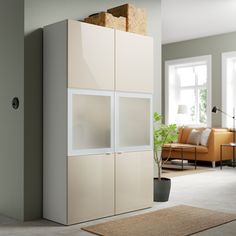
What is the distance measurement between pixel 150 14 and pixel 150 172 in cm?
209

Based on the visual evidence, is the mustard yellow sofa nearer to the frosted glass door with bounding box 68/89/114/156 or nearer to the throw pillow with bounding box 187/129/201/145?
the throw pillow with bounding box 187/129/201/145

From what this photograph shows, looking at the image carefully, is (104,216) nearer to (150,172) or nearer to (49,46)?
(150,172)

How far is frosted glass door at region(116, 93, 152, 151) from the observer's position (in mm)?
4453

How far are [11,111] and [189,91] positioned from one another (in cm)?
741

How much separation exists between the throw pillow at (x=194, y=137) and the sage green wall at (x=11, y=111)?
5698mm

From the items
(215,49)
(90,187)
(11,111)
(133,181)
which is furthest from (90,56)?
(215,49)

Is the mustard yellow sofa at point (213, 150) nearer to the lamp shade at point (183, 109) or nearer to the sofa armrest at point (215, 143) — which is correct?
the sofa armrest at point (215, 143)

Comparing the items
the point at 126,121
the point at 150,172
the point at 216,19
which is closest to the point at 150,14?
the point at 126,121

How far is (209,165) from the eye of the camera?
9.20 metres

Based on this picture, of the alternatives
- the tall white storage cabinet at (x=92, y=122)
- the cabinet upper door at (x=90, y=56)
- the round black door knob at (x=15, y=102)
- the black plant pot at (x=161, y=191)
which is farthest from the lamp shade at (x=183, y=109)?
the round black door knob at (x=15, y=102)

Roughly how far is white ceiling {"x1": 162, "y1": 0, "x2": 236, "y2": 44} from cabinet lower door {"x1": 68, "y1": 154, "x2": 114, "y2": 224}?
4049 mm

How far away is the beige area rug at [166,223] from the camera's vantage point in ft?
12.3

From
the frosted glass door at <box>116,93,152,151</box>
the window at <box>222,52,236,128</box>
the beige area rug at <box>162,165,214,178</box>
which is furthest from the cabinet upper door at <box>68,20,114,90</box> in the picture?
the window at <box>222,52,236,128</box>

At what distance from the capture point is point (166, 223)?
4051 mm
